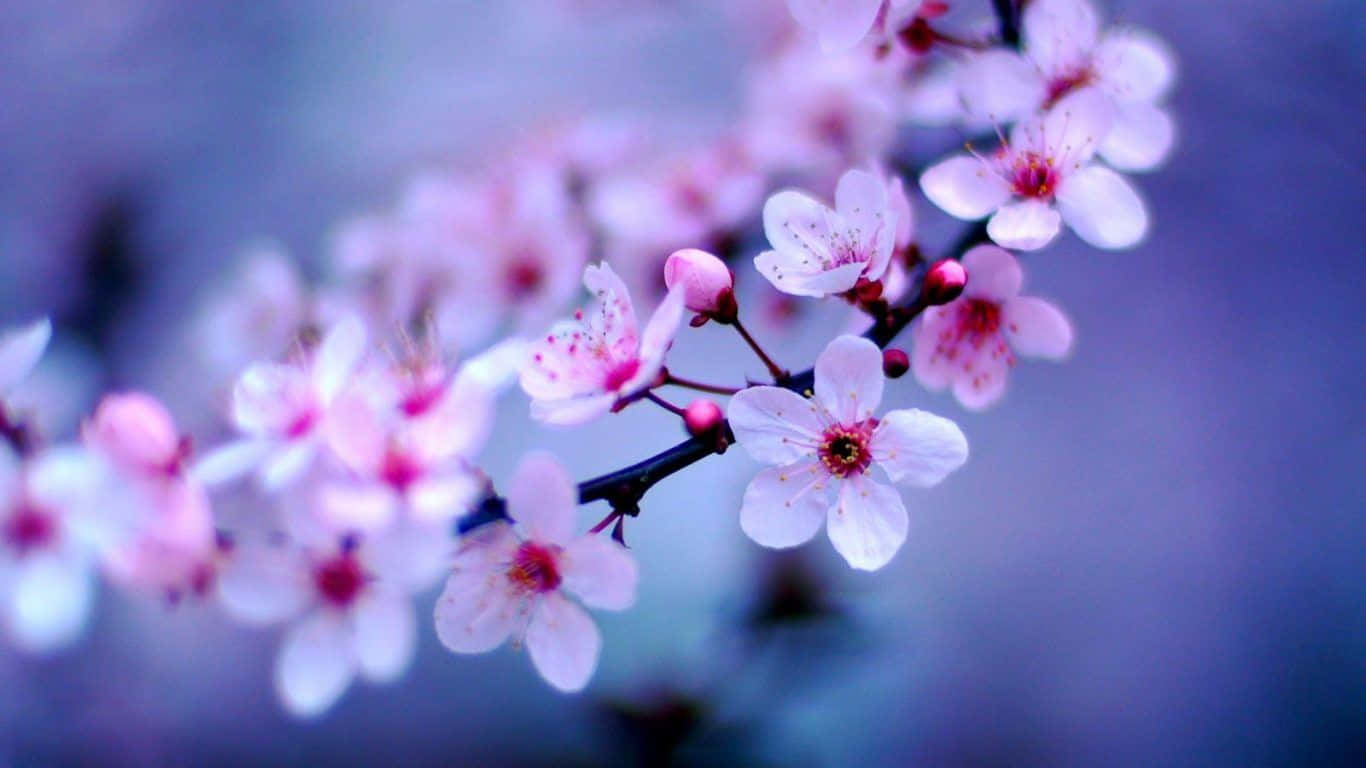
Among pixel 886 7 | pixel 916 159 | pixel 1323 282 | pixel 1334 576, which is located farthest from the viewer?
pixel 1323 282

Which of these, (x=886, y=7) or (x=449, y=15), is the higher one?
(x=886, y=7)

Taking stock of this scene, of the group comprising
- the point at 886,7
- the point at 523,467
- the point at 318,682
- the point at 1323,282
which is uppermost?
the point at 886,7

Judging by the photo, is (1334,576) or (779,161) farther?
(1334,576)

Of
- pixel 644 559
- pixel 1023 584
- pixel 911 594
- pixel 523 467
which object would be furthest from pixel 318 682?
pixel 1023 584

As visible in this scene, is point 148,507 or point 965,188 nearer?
point 148,507

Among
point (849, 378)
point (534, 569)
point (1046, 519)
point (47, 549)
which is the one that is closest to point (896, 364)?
point (849, 378)

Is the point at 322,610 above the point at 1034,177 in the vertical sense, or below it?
below

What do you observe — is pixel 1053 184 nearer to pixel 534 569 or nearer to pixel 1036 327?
pixel 1036 327

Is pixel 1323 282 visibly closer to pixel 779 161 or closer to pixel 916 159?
pixel 916 159
